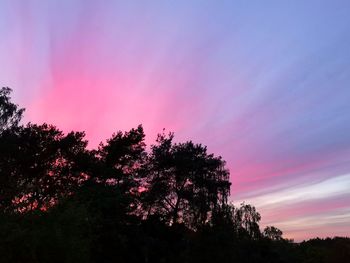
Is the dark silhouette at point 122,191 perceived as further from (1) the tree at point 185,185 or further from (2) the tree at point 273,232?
(2) the tree at point 273,232

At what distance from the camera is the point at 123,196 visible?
50.2 meters

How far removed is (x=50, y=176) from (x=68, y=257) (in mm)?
26467

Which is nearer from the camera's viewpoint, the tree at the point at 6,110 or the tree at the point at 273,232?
the tree at the point at 6,110

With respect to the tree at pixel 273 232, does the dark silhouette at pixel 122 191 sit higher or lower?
lower

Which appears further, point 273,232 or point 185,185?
point 273,232

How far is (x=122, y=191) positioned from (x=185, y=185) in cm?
1149

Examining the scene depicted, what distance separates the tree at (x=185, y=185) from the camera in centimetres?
6247

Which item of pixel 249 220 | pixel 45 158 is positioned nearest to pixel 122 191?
pixel 45 158

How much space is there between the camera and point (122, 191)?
54.5m

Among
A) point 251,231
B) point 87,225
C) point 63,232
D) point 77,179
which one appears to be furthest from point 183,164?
point 251,231

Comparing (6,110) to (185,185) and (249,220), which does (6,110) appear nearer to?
(185,185)

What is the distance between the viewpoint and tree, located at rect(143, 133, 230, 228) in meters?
62.5

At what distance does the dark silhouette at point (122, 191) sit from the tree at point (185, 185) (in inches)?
4.9

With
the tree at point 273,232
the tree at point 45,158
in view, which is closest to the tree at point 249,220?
the tree at point 273,232
